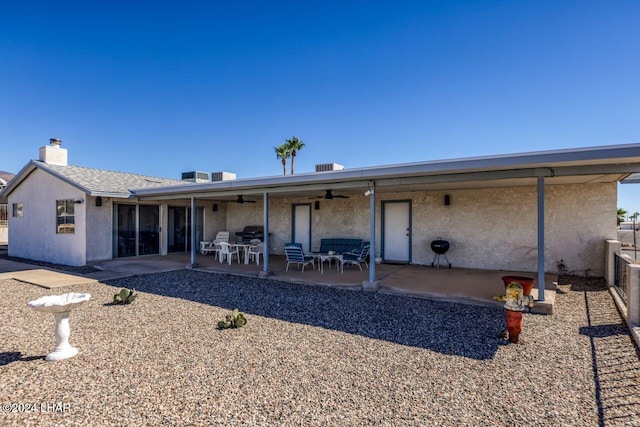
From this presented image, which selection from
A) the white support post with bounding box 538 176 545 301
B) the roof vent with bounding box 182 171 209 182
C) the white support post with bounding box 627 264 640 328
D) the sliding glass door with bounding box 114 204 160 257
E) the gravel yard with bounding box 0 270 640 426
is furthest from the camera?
the roof vent with bounding box 182 171 209 182

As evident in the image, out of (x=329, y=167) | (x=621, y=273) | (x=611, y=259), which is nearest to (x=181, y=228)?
(x=329, y=167)

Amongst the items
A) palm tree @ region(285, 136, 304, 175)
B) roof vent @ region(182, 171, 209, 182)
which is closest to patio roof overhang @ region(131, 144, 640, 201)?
roof vent @ region(182, 171, 209, 182)

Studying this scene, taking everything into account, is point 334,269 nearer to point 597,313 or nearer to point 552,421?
point 597,313

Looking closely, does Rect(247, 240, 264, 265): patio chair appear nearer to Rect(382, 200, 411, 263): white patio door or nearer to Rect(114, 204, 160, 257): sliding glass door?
Rect(114, 204, 160, 257): sliding glass door

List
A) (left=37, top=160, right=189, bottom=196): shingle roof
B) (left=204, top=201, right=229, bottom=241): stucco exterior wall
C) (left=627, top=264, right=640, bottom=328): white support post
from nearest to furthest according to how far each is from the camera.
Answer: (left=627, top=264, right=640, bottom=328): white support post → (left=37, top=160, right=189, bottom=196): shingle roof → (left=204, top=201, right=229, bottom=241): stucco exterior wall

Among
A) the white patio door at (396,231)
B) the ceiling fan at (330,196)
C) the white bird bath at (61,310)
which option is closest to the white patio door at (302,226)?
the ceiling fan at (330,196)

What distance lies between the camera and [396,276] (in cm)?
785

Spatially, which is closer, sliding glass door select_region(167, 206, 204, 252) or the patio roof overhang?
the patio roof overhang

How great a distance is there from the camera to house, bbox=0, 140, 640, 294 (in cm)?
564

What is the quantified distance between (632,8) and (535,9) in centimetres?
177

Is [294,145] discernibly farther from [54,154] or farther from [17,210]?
[17,210]

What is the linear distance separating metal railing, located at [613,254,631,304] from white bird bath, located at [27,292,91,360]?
820 centimetres

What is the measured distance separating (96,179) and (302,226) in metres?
7.31

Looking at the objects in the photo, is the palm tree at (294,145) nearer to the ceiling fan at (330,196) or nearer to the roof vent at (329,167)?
the ceiling fan at (330,196)
